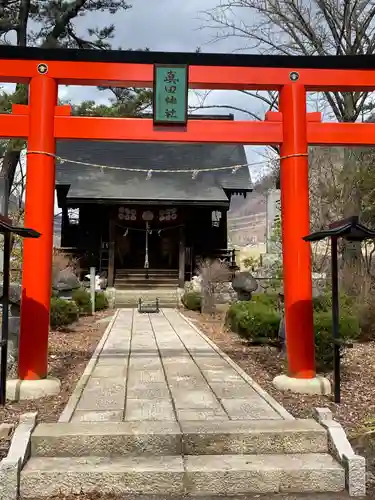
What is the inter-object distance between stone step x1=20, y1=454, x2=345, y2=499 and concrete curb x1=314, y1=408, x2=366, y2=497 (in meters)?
0.08

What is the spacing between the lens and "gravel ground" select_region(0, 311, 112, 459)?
200 inches

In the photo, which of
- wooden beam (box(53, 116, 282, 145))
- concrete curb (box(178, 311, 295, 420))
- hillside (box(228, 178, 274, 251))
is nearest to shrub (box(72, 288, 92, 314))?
concrete curb (box(178, 311, 295, 420))

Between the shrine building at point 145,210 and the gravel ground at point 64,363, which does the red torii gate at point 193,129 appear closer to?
the gravel ground at point 64,363

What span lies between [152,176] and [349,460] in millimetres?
19519

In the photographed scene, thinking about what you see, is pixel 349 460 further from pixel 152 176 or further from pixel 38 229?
pixel 152 176

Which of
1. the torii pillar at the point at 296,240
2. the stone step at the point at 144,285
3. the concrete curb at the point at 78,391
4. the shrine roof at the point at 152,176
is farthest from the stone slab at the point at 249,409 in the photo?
the stone step at the point at 144,285

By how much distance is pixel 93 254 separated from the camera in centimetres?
2198

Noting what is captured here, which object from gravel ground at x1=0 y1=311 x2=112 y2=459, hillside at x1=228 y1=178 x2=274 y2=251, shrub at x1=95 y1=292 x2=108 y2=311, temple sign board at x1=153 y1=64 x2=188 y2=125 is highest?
hillside at x1=228 y1=178 x2=274 y2=251

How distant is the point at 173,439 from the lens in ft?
13.5

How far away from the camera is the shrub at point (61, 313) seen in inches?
456

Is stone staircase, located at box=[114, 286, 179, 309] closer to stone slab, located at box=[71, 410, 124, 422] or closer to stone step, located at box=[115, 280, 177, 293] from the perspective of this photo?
stone step, located at box=[115, 280, 177, 293]

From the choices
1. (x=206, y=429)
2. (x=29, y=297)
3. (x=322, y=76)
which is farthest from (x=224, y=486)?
(x=322, y=76)

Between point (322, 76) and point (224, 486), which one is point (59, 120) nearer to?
point (322, 76)

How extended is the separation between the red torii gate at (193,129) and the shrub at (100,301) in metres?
11.4
